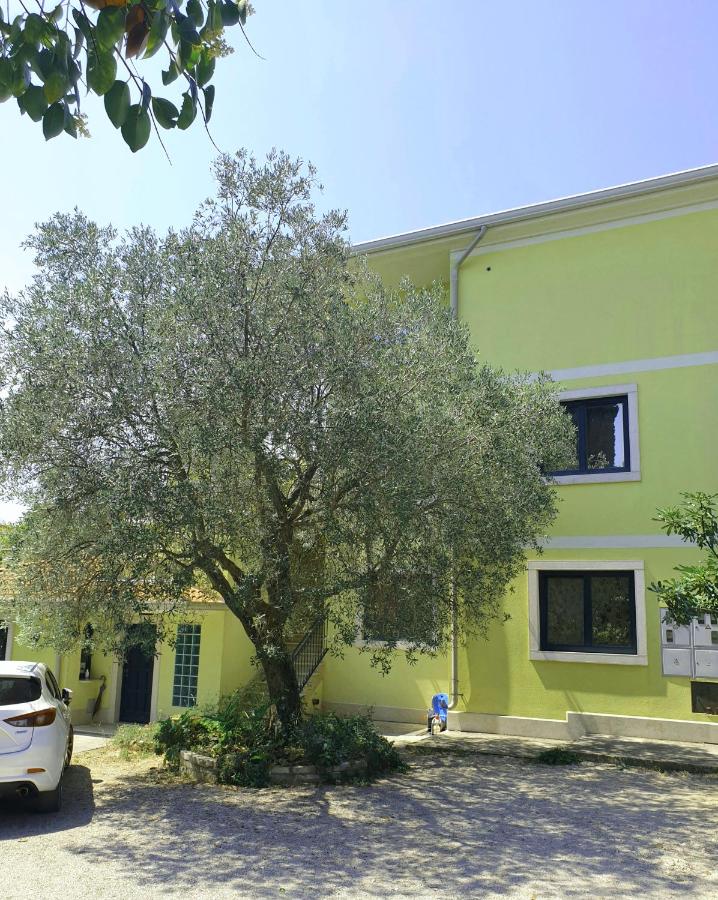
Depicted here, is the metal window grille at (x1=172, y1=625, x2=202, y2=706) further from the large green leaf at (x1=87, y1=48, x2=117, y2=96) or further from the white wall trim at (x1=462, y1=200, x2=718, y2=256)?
the large green leaf at (x1=87, y1=48, x2=117, y2=96)

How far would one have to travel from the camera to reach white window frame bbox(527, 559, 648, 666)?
12.9m

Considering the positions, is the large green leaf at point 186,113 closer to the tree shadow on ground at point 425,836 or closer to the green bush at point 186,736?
the tree shadow on ground at point 425,836

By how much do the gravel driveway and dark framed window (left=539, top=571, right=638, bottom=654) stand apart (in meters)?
3.07

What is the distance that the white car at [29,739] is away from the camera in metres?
7.86

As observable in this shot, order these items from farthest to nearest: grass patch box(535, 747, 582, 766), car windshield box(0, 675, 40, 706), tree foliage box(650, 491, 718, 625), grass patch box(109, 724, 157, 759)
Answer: grass patch box(109, 724, 157, 759)
grass patch box(535, 747, 582, 766)
tree foliage box(650, 491, 718, 625)
car windshield box(0, 675, 40, 706)

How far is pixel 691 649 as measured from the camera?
12633 millimetres

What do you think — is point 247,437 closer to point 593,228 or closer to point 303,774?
point 303,774

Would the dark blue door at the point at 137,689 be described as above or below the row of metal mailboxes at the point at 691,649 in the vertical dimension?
below

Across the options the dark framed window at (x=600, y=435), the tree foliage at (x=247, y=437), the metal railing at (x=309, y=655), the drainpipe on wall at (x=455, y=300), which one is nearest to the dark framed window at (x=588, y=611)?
the drainpipe on wall at (x=455, y=300)

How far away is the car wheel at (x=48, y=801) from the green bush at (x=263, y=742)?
2.11 meters

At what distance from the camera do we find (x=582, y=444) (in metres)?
14.2

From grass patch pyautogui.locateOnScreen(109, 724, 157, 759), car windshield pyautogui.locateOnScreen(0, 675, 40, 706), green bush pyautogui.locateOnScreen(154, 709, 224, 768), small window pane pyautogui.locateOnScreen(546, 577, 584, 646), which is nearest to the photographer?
car windshield pyautogui.locateOnScreen(0, 675, 40, 706)

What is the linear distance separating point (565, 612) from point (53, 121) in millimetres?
12562

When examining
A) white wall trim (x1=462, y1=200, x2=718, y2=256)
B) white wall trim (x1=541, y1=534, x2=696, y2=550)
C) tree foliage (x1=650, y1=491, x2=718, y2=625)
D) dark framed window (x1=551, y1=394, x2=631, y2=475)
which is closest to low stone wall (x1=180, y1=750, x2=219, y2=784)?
tree foliage (x1=650, y1=491, x2=718, y2=625)
